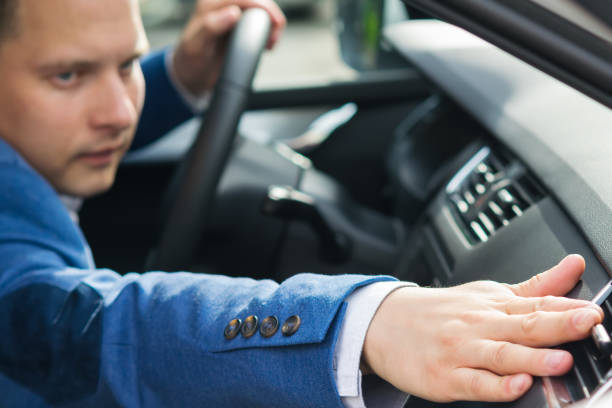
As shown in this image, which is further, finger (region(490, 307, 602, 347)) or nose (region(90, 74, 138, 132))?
nose (region(90, 74, 138, 132))

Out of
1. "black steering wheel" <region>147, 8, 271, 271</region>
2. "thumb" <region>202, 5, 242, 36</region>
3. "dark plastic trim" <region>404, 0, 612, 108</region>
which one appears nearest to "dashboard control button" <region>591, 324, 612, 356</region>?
"dark plastic trim" <region>404, 0, 612, 108</region>

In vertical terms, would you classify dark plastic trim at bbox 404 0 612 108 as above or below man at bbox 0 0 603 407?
above

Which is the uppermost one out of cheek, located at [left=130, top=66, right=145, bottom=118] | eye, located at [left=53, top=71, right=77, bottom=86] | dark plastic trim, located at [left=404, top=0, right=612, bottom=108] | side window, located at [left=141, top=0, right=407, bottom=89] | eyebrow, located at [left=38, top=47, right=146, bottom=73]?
dark plastic trim, located at [left=404, top=0, right=612, bottom=108]

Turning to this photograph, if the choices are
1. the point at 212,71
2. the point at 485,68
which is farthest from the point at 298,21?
the point at 485,68

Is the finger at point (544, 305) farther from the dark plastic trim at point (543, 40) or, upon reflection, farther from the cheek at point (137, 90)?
the cheek at point (137, 90)

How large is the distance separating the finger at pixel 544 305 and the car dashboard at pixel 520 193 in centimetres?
3

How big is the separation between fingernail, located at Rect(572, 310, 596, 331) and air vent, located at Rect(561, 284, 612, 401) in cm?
1

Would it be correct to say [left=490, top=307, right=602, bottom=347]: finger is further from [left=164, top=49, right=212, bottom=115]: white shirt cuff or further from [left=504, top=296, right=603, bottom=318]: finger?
[left=164, top=49, right=212, bottom=115]: white shirt cuff

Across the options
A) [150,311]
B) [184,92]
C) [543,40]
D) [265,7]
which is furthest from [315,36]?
[543,40]

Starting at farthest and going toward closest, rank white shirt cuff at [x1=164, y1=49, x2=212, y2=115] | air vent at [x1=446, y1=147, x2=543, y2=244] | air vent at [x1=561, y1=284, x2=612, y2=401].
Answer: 1. white shirt cuff at [x1=164, y1=49, x2=212, y2=115]
2. air vent at [x1=446, y1=147, x2=543, y2=244]
3. air vent at [x1=561, y1=284, x2=612, y2=401]

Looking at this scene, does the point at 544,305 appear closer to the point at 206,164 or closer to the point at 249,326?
the point at 249,326

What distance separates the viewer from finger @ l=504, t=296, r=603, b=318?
52cm

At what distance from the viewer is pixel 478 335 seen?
0.53 m

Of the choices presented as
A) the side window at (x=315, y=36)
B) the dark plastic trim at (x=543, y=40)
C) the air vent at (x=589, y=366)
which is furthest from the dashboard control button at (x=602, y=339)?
the side window at (x=315, y=36)
